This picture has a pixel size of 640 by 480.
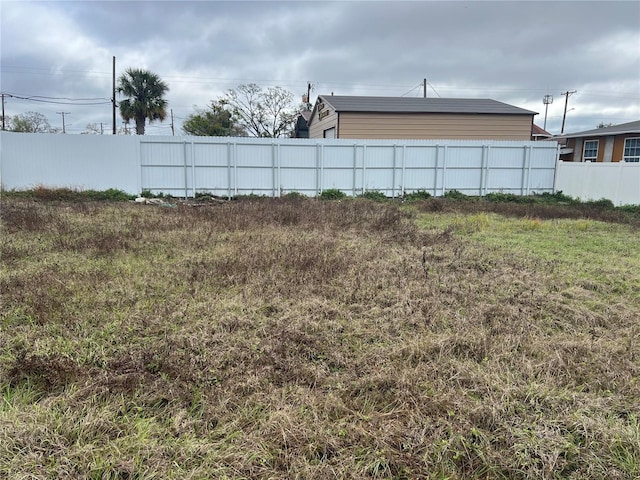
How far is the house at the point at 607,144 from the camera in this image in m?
16.1

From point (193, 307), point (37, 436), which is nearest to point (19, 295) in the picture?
point (193, 307)

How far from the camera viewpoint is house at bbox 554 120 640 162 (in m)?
16.1

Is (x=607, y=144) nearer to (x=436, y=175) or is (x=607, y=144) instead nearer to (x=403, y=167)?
(x=436, y=175)

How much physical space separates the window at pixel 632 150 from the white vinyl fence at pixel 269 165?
4756 mm

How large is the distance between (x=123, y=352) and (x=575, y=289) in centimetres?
393

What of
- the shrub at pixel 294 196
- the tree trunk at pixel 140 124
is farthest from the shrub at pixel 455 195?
the tree trunk at pixel 140 124

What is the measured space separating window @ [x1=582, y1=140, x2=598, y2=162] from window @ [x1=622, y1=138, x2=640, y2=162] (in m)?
1.45

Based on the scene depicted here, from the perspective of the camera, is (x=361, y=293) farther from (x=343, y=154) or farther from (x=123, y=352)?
(x=343, y=154)

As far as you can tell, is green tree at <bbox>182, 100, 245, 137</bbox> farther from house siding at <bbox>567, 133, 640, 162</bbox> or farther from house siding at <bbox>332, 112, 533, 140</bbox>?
house siding at <bbox>567, 133, 640, 162</bbox>

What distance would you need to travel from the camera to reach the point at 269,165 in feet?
42.0

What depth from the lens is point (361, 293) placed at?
3.80 metres

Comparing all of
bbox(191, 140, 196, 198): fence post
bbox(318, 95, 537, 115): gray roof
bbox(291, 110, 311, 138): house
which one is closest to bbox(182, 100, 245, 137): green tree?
bbox(291, 110, 311, 138): house

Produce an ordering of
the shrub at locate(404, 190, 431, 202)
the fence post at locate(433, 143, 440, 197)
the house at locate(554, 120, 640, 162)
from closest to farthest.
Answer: the shrub at locate(404, 190, 431, 202) < the fence post at locate(433, 143, 440, 197) < the house at locate(554, 120, 640, 162)

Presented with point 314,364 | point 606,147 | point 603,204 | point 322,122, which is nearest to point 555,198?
point 603,204
